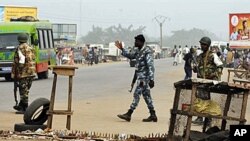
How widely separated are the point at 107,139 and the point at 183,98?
1260 mm

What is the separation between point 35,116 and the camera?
1141cm

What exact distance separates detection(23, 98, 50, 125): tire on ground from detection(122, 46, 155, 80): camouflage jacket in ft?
8.68

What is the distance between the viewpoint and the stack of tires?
10.9m

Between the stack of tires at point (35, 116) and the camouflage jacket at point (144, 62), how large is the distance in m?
2.67

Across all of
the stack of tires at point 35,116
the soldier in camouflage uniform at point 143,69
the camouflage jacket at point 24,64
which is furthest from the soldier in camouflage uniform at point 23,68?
the stack of tires at point 35,116

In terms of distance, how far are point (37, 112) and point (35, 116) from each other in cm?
10

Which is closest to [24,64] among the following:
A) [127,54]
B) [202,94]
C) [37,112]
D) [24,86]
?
[24,86]

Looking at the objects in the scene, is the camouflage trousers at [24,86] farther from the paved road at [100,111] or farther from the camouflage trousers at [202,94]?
the camouflage trousers at [202,94]

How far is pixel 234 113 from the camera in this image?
984 centimetres

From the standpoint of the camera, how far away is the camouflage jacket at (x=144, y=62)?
1352 centimetres

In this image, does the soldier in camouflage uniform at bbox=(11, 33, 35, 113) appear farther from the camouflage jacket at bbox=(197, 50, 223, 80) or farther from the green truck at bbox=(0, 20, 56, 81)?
the green truck at bbox=(0, 20, 56, 81)

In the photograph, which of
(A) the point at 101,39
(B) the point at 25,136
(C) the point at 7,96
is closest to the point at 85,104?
(C) the point at 7,96

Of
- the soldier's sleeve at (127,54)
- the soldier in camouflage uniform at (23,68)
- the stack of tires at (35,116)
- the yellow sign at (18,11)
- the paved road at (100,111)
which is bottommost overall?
the paved road at (100,111)

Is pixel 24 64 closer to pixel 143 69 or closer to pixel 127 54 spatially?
pixel 127 54
